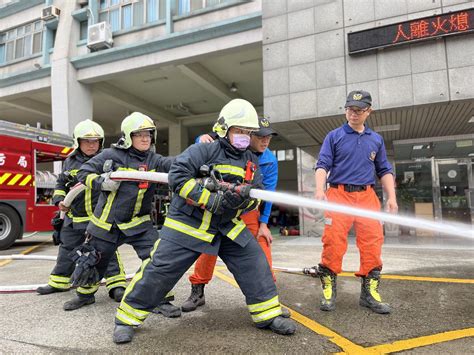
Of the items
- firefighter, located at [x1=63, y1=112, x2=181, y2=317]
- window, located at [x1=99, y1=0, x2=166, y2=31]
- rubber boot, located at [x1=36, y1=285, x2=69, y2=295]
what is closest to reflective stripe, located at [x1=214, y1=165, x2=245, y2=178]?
firefighter, located at [x1=63, y1=112, x2=181, y2=317]

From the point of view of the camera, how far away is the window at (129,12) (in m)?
13.0

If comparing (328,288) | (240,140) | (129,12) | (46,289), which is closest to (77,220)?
(46,289)

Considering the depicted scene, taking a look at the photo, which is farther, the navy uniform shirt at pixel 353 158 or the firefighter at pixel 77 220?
the firefighter at pixel 77 220

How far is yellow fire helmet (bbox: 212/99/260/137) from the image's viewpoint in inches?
107

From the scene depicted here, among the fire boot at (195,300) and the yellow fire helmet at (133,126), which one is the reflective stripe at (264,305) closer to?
the fire boot at (195,300)

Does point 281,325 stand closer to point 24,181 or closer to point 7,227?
point 7,227

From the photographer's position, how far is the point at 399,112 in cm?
773

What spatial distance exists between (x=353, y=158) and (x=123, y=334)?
2.32 m

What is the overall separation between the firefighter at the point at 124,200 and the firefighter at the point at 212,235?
60 cm

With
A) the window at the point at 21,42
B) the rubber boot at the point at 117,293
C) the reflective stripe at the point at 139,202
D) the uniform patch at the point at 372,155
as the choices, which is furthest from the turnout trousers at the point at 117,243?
the window at the point at 21,42

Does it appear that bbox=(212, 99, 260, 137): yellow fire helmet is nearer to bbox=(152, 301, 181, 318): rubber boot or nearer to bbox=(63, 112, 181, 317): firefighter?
bbox=(63, 112, 181, 317): firefighter

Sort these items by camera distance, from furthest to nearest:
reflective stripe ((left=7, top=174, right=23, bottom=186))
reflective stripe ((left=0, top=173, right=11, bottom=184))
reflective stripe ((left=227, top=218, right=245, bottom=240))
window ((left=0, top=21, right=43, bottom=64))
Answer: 1. window ((left=0, top=21, right=43, bottom=64))
2. reflective stripe ((left=7, top=174, right=23, bottom=186))
3. reflective stripe ((left=0, top=173, right=11, bottom=184))
4. reflective stripe ((left=227, top=218, right=245, bottom=240))

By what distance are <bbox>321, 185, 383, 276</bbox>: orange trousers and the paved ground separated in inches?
16.3

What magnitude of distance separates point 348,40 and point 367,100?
5.12 m
